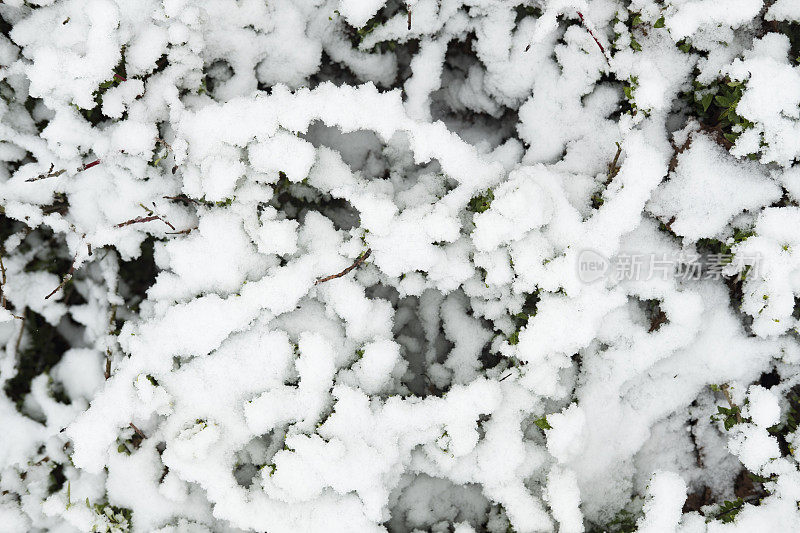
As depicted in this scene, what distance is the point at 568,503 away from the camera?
1.25m

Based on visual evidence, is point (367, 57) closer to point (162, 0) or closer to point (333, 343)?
point (162, 0)

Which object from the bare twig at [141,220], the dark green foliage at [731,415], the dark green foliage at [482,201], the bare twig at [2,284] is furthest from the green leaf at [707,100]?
the bare twig at [2,284]

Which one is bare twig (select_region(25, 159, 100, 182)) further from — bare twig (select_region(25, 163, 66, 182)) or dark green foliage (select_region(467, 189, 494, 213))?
dark green foliage (select_region(467, 189, 494, 213))

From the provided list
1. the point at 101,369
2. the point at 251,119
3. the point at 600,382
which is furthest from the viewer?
the point at 101,369

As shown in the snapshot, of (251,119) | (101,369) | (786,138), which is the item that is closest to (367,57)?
(251,119)

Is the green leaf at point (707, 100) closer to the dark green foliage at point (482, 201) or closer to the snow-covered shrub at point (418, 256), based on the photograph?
the snow-covered shrub at point (418, 256)

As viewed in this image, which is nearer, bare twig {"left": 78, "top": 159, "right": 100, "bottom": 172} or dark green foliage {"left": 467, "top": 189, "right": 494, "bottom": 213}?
dark green foliage {"left": 467, "top": 189, "right": 494, "bottom": 213}

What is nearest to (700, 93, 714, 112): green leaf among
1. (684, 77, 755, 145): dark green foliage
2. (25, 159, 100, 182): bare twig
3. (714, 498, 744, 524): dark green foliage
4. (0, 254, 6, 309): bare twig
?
(684, 77, 755, 145): dark green foliage

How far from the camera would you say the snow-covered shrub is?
125 centimetres

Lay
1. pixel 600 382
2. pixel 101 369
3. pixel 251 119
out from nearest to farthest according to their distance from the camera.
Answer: pixel 251 119 → pixel 600 382 → pixel 101 369

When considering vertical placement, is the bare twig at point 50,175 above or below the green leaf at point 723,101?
below

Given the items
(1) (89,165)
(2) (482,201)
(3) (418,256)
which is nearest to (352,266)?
(3) (418,256)

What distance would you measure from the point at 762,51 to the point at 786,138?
219mm

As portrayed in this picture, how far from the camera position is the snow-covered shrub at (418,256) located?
4.09 feet
